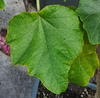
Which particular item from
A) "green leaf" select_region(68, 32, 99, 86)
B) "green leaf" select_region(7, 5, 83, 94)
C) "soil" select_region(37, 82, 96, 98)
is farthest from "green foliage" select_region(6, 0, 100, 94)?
"soil" select_region(37, 82, 96, 98)

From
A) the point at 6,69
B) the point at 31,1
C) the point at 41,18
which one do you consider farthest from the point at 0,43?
the point at 41,18

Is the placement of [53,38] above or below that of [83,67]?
above

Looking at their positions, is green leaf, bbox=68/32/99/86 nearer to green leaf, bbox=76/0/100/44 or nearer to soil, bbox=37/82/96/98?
green leaf, bbox=76/0/100/44

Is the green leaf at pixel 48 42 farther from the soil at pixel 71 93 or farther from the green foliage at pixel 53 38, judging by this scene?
the soil at pixel 71 93

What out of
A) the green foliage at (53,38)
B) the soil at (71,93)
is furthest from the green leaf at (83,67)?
the soil at (71,93)

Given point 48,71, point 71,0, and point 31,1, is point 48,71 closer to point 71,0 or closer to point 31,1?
point 71,0

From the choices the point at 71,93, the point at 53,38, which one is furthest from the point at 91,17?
the point at 71,93

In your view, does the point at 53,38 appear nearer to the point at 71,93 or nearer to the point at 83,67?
the point at 83,67
